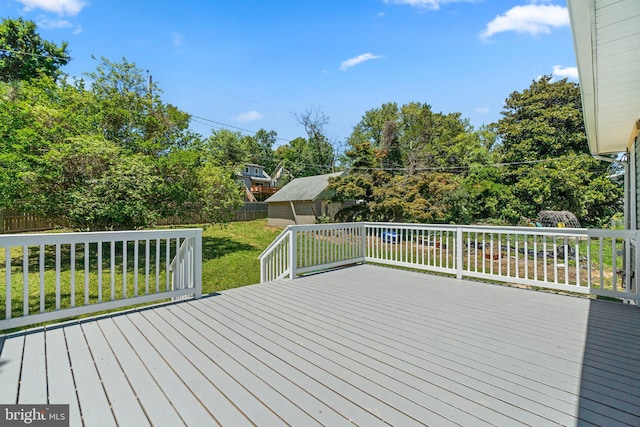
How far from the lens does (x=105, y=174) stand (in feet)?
26.7

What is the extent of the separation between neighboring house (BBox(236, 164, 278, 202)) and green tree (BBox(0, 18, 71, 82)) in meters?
14.3

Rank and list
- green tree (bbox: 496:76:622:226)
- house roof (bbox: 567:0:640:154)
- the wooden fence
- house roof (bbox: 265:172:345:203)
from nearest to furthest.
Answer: house roof (bbox: 567:0:640:154)
the wooden fence
green tree (bbox: 496:76:622:226)
house roof (bbox: 265:172:345:203)

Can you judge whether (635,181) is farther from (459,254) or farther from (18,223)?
(18,223)

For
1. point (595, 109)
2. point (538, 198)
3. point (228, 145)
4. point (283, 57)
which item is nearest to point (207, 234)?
point (283, 57)

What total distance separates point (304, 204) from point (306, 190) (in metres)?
1.12

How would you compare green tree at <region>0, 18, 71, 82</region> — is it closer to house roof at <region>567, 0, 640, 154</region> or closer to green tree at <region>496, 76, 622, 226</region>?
house roof at <region>567, 0, 640, 154</region>

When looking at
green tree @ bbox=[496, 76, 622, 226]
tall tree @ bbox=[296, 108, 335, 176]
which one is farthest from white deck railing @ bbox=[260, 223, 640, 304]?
tall tree @ bbox=[296, 108, 335, 176]

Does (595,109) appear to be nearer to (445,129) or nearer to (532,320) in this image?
(532,320)

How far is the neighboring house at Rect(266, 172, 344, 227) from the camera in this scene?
18.2 meters

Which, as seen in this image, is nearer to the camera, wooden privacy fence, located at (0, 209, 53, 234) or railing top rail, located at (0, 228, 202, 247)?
railing top rail, located at (0, 228, 202, 247)

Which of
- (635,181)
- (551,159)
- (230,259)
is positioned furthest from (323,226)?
(551,159)

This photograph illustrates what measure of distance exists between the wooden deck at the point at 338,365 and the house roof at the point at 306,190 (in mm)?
14407

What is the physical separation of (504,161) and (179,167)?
17.8m

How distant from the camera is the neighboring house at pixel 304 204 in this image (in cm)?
1817
